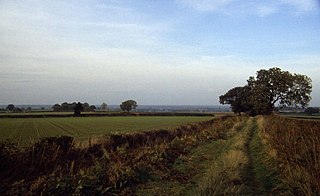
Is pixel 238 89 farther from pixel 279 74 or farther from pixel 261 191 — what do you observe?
pixel 261 191

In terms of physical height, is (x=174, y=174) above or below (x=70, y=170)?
below

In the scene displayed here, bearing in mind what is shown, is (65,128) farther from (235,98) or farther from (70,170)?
(235,98)

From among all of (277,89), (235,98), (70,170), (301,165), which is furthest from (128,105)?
(301,165)

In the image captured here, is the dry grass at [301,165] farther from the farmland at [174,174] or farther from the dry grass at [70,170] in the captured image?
the dry grass at [70,170]

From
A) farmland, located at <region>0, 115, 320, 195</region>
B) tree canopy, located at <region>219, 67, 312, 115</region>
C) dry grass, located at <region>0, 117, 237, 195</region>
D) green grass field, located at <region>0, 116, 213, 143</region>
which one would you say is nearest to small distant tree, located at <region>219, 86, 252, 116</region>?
tree canopy, located at <region>219, 67, 312, 115</region>

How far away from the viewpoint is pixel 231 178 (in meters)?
9.96

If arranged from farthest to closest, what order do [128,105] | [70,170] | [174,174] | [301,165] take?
[128,105] → [174,174] → [70,170] → [301,165]

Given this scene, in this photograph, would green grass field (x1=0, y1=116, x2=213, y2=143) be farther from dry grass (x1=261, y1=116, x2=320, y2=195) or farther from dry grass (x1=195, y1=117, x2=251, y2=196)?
dry grass (x1=261, y1=116, x2=320, y2=195)

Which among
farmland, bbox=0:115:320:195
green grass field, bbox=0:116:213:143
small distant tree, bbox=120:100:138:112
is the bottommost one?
green grass field, bbox=0:116:213:143

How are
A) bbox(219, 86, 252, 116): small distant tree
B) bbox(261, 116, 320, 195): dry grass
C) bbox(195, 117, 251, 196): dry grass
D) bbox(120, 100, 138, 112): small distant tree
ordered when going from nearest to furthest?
1. bbox(261, 116, 320, 195): dry grass
2. bbox(195, 117, 251, 196): dry grass
3. bbox(219, 86, 252, 116): small distant tree
4. bbox(120, 100, 138, 112): small distant tree

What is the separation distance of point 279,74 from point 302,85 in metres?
5.28

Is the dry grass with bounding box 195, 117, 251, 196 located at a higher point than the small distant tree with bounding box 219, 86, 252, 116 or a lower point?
lower

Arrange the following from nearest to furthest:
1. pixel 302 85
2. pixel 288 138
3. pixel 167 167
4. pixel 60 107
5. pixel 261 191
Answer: pixel 261 191 < pixel 288 138 < pixel 167 167 < pixel 302 85 < pixel 60 107

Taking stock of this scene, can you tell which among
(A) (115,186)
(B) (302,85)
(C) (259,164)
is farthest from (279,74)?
(A) (115,186)
